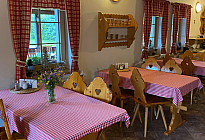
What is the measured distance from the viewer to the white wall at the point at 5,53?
8.59 ft

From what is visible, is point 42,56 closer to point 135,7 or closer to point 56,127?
point 56,127

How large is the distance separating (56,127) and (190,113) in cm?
261

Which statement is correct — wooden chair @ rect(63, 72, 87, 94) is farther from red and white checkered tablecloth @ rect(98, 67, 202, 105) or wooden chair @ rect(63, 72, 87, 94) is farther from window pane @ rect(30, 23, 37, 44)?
window pane @ rect(30, 23, 37, 44)

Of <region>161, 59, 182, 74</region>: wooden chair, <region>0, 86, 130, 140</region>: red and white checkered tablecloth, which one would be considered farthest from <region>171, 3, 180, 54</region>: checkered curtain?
<region>0, 86, 130, 140</region>: red and white checkered tablecloth

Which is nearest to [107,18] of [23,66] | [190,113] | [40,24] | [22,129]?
[40,24]

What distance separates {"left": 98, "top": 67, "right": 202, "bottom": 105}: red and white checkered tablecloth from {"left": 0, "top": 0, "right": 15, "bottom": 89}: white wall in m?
1.47

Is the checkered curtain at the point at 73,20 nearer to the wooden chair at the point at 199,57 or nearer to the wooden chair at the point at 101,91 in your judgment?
the wooden chair at the point at 101,91

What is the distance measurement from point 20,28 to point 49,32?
2.07 feet

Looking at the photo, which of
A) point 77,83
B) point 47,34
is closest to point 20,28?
point 47,34

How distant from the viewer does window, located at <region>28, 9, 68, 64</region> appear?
3152mm

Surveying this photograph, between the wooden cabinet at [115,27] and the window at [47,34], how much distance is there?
0.63 meters

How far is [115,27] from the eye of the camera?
401cm

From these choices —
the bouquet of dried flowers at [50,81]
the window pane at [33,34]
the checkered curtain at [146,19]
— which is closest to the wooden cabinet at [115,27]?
the checkered curtain at [146,19]

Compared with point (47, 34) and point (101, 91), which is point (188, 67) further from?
point (47, 34)
